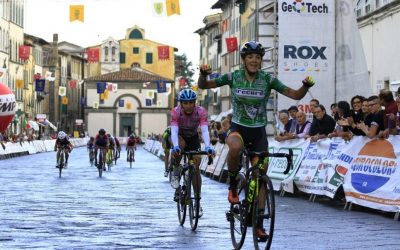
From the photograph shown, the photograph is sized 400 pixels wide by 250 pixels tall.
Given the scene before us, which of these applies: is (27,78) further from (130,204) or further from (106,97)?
(130,204)

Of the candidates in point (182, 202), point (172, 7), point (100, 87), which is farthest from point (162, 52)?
point (182, 202)

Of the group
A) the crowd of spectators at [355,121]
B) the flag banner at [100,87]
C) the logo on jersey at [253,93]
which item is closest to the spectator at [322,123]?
the crowd of spectators at [355,121]

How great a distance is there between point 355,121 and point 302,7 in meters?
10.1

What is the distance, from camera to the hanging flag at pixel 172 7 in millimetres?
39666

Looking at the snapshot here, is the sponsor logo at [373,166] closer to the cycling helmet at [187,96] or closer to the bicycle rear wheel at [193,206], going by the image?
the cycling helmet at [187,96]

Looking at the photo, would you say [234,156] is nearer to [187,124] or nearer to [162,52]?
[187,124]

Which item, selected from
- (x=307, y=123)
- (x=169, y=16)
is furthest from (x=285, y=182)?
(x=169, y=16)

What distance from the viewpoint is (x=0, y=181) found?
2739 centimetres

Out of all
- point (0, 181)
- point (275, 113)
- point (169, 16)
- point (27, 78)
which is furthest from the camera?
point (27, 78)

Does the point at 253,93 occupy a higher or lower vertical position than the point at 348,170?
higher

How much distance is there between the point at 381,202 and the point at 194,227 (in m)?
3.45

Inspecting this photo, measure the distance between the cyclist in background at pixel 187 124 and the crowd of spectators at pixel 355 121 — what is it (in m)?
2.80

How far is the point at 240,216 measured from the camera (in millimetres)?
10695

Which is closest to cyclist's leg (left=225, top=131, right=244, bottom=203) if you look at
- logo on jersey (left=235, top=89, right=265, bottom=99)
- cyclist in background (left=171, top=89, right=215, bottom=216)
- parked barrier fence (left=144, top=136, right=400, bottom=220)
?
logo on jersey (left=235, top=89, right=265, bottom=99)
